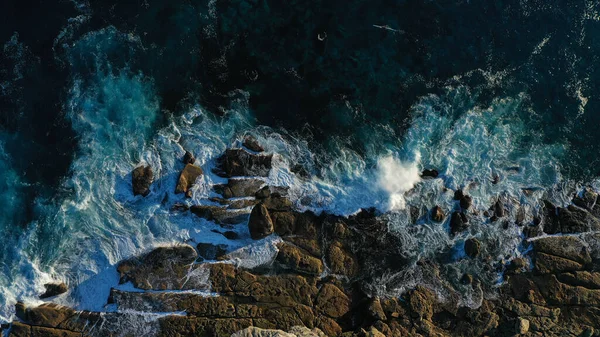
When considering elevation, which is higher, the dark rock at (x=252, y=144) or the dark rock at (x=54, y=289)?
the dark rock at (x=252, y=144)

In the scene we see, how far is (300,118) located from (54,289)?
51.8 ft

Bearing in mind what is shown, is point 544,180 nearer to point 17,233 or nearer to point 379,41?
point 379,41

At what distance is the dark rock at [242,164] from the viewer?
83.4ft

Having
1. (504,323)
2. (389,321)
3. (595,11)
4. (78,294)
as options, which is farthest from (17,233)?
(595,11)

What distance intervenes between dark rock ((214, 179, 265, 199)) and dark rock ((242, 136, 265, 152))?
1.73 metres

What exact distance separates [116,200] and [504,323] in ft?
70.9

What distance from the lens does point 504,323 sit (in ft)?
80.9

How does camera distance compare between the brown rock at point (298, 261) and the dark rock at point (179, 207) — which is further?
the dark rock at point (179, 207)

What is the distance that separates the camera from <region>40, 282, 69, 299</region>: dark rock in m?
24.4

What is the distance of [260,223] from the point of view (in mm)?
24484

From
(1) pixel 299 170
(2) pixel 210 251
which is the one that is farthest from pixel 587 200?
(2) pixel 210 251

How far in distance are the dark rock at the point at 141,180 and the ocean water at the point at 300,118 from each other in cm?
57

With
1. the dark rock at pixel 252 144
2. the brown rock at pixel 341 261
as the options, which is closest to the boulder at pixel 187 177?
the dark rock at pixel 252 144

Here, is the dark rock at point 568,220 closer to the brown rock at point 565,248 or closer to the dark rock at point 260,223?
the brown rock at point 565,248
